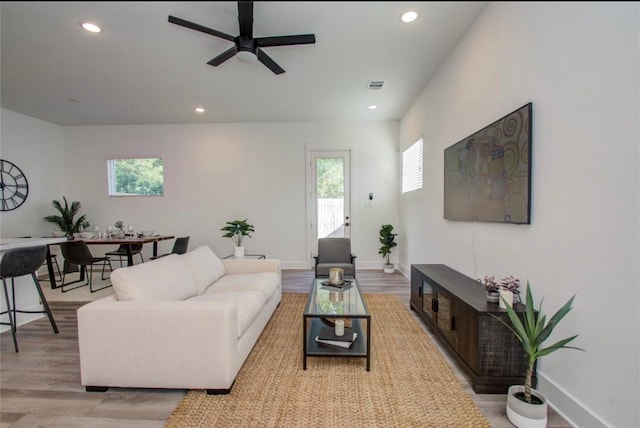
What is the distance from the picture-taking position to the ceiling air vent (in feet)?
11.4

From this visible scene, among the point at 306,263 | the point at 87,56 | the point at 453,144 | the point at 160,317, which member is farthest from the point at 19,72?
the point at 453,144

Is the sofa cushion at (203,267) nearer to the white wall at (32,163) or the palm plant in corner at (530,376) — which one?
the palm plant in corner at (530,376)

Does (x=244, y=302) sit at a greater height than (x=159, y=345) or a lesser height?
greater

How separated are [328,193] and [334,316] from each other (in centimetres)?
345

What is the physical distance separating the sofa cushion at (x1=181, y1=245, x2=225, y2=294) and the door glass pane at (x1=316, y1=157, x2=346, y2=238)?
8.12 ft

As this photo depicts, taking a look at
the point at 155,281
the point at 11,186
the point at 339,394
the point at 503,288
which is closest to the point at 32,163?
the point at 11,186

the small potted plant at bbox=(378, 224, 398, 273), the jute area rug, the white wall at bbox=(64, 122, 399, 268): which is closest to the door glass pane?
the white wall at bbox=(64, 122, 399, 268)

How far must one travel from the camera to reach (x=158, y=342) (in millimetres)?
1623

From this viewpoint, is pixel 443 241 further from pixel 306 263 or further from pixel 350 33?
pixel 306 263

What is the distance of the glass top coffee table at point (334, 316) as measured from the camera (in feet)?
6.16

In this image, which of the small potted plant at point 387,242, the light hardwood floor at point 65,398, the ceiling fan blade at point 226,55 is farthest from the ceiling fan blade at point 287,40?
the small potted plant at point 387,242

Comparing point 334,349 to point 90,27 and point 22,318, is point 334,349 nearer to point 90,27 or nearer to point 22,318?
point 22,318

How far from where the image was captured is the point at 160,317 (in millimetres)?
1617

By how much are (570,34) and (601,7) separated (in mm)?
164
